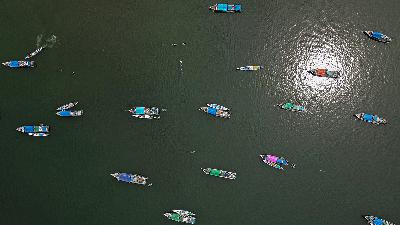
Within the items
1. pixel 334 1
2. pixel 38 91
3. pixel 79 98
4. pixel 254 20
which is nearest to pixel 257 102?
pixel 254 20

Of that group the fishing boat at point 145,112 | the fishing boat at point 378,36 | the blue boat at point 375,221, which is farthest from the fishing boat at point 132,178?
the fishing boat at point 378,36

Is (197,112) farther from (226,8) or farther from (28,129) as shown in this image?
(28,129)

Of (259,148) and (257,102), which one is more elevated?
(257,102)

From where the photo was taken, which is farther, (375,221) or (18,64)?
(18,64)

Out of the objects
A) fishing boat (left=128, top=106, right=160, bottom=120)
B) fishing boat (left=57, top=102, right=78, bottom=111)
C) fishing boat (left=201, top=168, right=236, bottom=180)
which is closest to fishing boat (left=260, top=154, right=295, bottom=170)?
fishing boat (left=201, top=168, right=236, bottom=180)

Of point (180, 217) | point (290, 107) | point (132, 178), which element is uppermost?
point (290, 107)

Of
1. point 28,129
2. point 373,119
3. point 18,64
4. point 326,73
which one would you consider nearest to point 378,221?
point 373,119

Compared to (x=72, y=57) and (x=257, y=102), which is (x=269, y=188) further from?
(x=72, y=57)

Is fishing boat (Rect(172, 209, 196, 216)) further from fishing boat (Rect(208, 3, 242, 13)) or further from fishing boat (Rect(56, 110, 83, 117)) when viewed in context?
fishing boat (Rect(208, 3, 242, 13))
